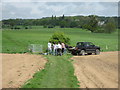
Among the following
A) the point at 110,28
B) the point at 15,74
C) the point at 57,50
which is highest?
the point at 110,28

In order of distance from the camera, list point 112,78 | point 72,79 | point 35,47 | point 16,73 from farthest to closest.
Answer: point 35,47
point 16,73
point 112,78
point 72,79

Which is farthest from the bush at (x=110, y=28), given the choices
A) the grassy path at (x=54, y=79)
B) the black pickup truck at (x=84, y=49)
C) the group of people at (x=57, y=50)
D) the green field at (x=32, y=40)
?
the grassy path at (x=54, y=79)

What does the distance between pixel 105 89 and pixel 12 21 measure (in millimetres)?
131742

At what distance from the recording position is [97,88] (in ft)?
36.7

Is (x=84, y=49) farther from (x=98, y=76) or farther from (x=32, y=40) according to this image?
(x=32, y=40)

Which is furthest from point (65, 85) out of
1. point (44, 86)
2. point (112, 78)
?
point (112, 78)

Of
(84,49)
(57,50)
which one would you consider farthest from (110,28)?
(57,50)

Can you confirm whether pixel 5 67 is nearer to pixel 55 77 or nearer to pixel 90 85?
pixel 55 77

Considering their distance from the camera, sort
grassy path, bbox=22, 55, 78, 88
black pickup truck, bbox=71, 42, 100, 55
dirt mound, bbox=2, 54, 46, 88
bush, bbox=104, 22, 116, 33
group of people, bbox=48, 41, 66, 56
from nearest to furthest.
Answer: grassy path, bbox=22, 55, 78, 88 → dirt mound, bbox=2, 54, 46, 88 → group of people, bbox=48, 41, 66, 56 → black pickup truck, bbox=71, 42, 100, 55 → bush, bbox=104, 22, 116, 33

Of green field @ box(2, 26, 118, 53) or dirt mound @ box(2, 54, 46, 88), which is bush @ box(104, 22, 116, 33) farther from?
dirt mound @ box(2, 54, 46, 88)

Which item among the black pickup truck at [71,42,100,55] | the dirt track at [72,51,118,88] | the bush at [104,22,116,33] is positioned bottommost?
the dirt track at [72,51,118,88]

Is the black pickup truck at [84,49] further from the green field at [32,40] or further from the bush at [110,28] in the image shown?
the bush at [110,28]

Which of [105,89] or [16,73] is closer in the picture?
[105,89]

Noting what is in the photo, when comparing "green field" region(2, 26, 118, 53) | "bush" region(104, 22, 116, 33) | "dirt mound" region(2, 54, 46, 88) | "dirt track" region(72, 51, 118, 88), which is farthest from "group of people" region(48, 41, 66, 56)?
"bush" region(104, 22, 116, 33)
